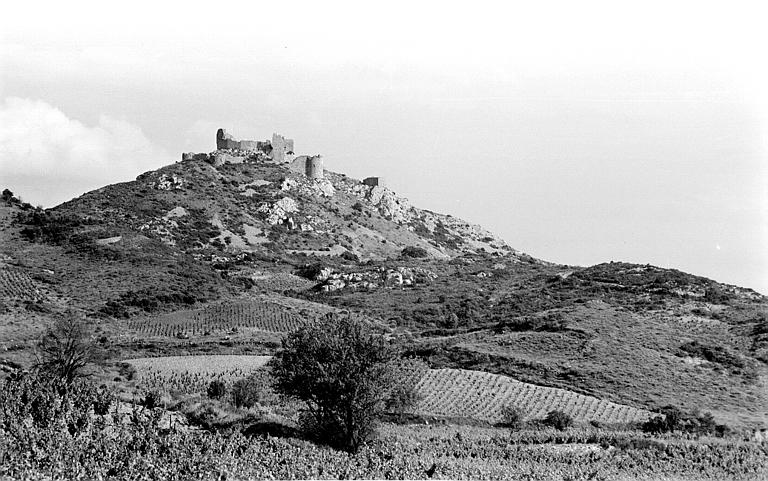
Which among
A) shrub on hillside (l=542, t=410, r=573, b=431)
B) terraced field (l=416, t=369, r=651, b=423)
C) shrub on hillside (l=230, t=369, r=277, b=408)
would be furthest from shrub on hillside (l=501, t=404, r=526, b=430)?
shrub on hillside (l=230, t=369, r=277, b=408)

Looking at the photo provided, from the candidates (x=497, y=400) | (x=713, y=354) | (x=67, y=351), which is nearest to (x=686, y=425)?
(x=497, y=400)

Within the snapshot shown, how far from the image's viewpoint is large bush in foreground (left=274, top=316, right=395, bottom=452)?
68.5ft

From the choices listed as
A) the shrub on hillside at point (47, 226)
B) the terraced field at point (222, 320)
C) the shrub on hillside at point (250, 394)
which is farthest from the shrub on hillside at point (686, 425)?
the shrub on hillside at point (47, 226)

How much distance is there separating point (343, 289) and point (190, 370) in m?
41.8

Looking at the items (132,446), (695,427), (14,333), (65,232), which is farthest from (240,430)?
(65,232)

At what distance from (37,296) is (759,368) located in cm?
5260

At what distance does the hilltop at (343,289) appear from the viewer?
41.9 m

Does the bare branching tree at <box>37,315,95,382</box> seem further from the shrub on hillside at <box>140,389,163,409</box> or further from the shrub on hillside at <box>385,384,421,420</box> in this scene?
the shrub on hillside at <box>385,384,421,420</box>

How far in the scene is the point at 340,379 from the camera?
20859 millimetres

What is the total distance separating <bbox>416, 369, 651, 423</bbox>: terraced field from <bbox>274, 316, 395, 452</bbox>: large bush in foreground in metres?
9.24

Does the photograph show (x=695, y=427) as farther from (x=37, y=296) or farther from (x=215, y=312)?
(x=37, y=296)

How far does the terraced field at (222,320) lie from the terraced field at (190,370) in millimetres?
11224

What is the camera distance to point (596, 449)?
22922mm

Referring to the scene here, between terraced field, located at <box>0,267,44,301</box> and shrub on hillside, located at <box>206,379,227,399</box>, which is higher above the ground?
terraced field, located at <box>0,267,44,301</box>
